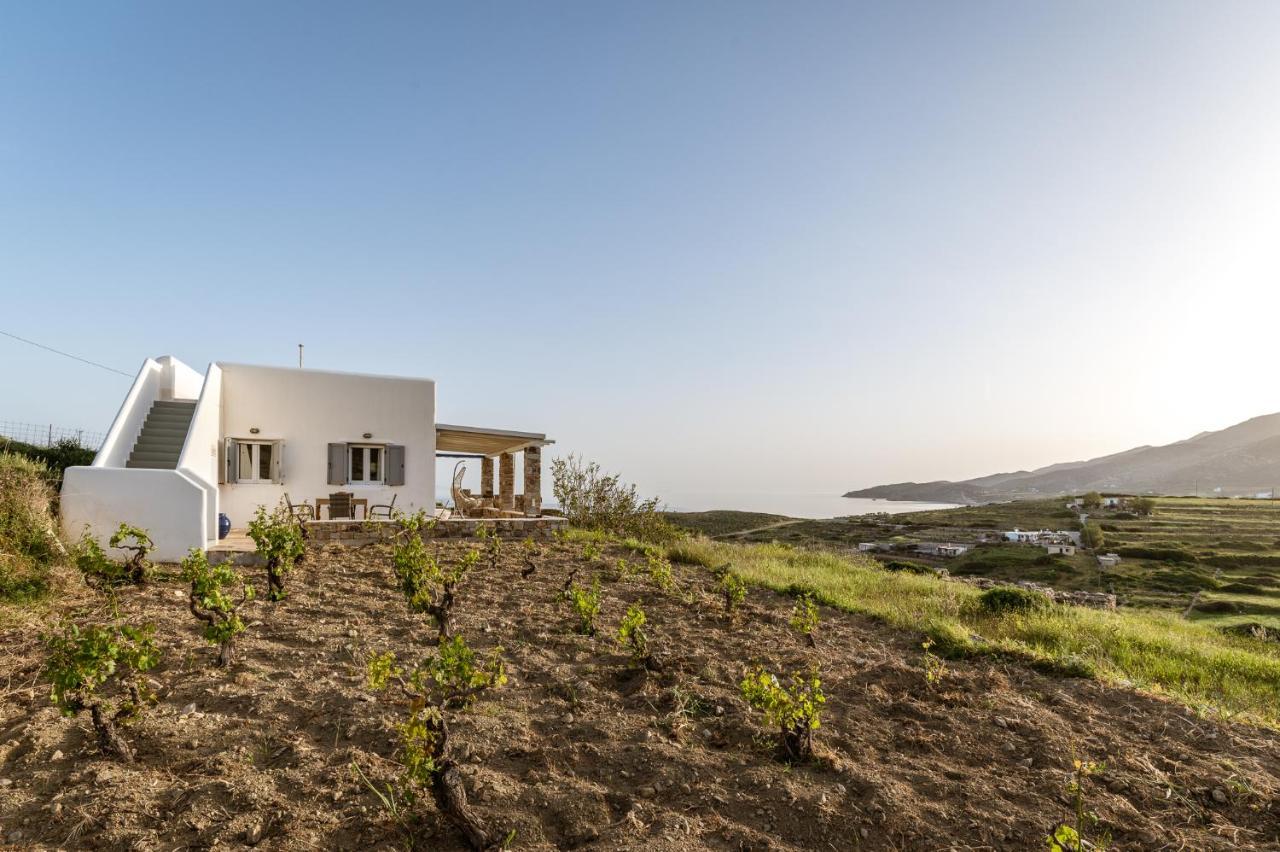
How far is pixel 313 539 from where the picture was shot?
10914 millimetres

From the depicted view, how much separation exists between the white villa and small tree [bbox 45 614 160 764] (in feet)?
20.8

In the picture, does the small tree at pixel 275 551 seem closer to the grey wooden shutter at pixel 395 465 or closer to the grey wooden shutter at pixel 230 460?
the grey wooden shutter at pixel 230 460

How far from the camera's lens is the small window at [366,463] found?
13.4 meters

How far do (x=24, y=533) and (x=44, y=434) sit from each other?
31.1ft

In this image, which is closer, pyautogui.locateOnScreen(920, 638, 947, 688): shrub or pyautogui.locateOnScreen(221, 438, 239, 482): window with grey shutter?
pyautogui.locateOnScreen(920, 638, 947, 688): shrub

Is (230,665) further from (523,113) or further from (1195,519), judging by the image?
(1195,519)

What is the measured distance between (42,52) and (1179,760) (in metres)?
17.4

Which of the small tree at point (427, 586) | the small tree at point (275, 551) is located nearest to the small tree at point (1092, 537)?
the small tree at point (427, 586)

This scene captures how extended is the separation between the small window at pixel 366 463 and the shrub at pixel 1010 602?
Result: 12094 millimetres

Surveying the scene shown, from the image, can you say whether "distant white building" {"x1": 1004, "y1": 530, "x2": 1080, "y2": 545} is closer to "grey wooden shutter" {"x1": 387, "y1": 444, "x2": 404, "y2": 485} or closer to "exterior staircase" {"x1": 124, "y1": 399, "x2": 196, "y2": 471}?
"grey wooden shutter" {"x1": 387, "y1": 444, "x2": 404, "y2": 485}

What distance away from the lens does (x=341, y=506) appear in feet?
42.1

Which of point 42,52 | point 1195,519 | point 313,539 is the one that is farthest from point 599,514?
point 1195,519

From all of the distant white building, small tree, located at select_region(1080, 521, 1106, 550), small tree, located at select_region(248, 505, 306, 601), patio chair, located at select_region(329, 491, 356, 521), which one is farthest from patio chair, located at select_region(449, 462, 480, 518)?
small tree, located at select_region(1080, 521, 1106, 550)

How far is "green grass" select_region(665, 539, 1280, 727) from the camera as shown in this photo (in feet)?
18.4
